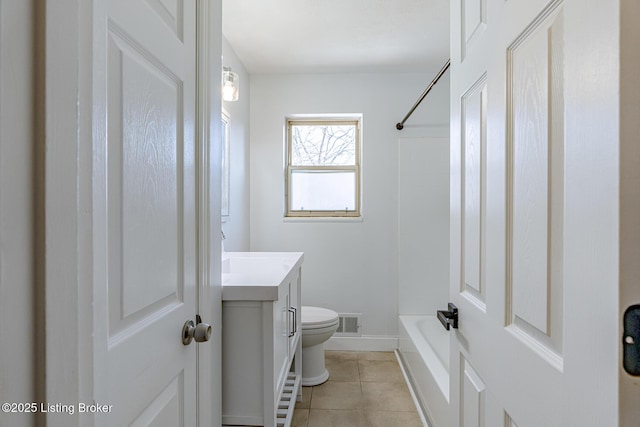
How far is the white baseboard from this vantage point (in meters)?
3.00

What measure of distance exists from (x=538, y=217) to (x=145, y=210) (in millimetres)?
766

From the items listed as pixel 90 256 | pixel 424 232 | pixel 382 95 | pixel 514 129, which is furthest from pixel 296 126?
pixel 90 256

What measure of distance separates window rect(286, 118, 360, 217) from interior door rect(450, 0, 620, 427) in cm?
212

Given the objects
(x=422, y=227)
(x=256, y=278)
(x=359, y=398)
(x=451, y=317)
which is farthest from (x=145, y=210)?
(x=422, y=227)

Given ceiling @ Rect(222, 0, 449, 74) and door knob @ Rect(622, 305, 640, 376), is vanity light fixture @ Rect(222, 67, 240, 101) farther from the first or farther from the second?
door knob @ Rect(622, 305, 640, 376)

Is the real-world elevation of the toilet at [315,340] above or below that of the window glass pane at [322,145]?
below

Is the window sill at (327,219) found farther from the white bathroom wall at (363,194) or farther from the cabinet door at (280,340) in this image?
the cabinet door at (280,340)

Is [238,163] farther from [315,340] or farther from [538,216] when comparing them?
[538,216]

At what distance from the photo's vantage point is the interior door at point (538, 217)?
441 mm

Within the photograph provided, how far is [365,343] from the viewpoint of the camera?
119 inches

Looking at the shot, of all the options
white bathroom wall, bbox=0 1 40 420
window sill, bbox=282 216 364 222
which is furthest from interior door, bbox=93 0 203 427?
window sill, bbox=282 216 364 222

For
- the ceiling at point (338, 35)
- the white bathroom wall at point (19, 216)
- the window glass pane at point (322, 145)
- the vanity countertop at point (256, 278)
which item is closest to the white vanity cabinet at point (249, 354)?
the vanity countertop at point (256, 278)

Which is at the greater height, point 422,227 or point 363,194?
point 363,194

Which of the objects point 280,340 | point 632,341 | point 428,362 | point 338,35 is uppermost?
point 338,35
